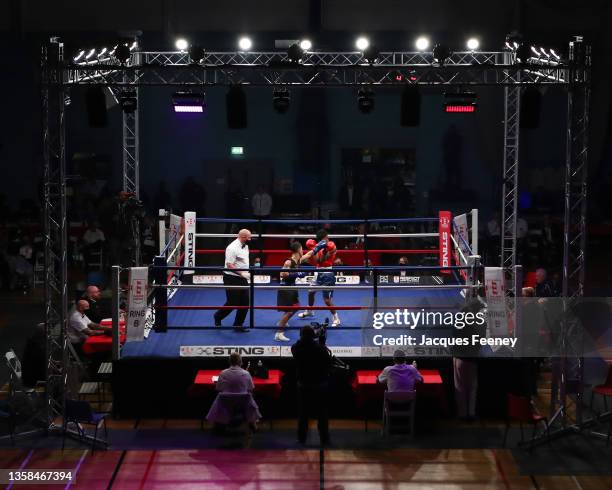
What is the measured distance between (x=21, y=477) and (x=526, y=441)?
5147 millimetres

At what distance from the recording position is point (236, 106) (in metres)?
11.7

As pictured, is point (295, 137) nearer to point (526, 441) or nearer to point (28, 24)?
point (28, 24)

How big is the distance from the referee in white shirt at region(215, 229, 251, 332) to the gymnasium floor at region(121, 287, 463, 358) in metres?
0.18

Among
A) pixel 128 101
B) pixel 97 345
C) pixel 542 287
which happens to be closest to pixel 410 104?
pixel 542 287

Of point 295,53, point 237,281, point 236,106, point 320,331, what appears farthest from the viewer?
point 237,281

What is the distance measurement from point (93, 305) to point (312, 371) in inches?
159

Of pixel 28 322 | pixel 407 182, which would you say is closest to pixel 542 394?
pixel 28 322

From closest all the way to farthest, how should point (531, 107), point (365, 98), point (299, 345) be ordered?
point (299, 345) → point (531, 107) → point (365, 98)

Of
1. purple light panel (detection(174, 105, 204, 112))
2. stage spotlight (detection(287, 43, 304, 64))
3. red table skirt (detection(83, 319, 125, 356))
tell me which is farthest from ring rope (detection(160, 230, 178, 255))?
stage spotlight (detection(287, 43, 304, 64))

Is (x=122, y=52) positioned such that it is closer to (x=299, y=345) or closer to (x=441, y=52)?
(x=441, y=52)

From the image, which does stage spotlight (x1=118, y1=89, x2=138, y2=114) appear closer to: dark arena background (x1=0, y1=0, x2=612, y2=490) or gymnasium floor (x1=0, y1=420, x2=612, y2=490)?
dark arena background (x1=0, y1=0, x2=612, y2=490)

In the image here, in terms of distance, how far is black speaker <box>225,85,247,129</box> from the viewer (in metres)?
11.6

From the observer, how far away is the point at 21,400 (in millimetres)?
10602

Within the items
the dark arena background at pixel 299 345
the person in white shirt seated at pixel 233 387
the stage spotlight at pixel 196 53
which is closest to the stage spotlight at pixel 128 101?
the dark arena background at pixel 299 345
